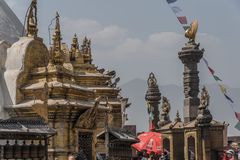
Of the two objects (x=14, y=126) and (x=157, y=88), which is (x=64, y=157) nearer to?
(x=14, y=126)

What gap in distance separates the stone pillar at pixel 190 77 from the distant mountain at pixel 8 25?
50.8 ft

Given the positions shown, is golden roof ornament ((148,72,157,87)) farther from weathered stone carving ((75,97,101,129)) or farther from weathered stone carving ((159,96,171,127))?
weathered stone carving ((75,97,101,129))

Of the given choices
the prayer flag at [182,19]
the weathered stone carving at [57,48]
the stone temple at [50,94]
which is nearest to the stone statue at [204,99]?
the prayer flag at [182,19]

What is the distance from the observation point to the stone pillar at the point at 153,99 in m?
46.4

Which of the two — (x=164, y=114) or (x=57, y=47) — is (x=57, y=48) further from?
(x=164, y=114)

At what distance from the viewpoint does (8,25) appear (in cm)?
3173

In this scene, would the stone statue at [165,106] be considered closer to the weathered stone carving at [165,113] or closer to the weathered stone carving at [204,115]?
the weathered stone carving at [165,113]

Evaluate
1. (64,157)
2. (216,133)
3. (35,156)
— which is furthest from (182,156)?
(35,156)

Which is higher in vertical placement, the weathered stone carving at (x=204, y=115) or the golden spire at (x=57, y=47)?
the golden spire at (x=57, y=47)

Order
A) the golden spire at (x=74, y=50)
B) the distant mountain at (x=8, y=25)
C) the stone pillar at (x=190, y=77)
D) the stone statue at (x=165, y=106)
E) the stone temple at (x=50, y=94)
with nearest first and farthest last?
the stone temple at (x=50, y=94) → the golden spire at (x=74, y=50) → the distant mountain at (x=8, y=25) → the stone statue at (x=165, y=106) → the stone pillar at (x=190, y=77)

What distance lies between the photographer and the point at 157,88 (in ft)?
154

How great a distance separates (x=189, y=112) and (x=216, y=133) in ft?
24.1

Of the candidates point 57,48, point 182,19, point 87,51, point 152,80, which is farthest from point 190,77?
point 57,48

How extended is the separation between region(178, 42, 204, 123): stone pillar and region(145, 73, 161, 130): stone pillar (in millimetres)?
2516
